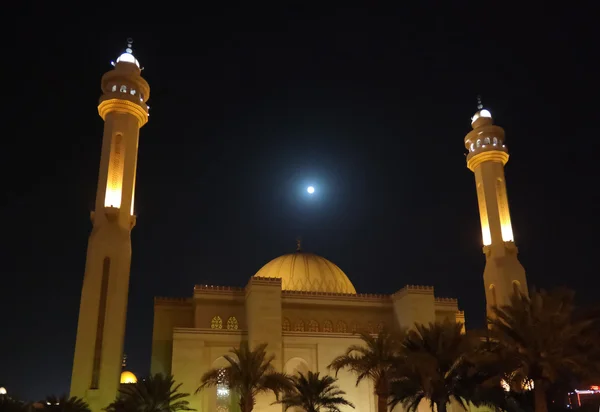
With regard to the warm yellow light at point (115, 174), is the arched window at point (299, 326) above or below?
below

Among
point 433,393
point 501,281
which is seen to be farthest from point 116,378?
point 501,281

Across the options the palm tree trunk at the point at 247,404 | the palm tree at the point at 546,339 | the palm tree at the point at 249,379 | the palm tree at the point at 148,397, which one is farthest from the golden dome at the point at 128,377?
the palm tree at the point at 546,339

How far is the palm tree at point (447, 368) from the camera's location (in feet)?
58.7

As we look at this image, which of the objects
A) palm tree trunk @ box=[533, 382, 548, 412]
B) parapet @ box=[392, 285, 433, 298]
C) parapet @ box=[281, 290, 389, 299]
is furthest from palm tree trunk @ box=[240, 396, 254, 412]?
parapet @ box=[392, 285, 433, 298]

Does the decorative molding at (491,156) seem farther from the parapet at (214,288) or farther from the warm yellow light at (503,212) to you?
the parapet at (214,288)

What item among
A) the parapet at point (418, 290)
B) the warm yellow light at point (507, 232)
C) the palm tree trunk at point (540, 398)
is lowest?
the palm tree trunk at point (540, 398)

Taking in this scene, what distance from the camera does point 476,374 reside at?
60.5 feet

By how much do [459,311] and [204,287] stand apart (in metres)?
17.5

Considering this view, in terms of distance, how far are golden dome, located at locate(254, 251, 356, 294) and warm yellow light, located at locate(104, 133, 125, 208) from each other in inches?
436

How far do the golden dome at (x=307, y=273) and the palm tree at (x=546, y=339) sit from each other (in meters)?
17.3

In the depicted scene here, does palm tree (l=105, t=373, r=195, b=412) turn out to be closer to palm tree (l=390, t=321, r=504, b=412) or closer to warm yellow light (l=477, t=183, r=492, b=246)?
palm tree (l=390, t=321, r=504, b=412)

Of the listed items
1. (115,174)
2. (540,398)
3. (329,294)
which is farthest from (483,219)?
(115,174)

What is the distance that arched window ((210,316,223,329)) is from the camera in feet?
99.9

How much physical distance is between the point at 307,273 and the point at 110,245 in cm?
1260
